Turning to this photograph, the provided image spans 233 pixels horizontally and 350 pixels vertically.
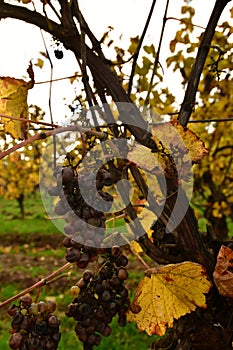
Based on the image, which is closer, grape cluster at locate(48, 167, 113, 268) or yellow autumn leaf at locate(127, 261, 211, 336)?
grape cluster at locate(48, 167, 113, 268)

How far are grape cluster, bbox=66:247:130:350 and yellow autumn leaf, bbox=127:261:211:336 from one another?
0.09m

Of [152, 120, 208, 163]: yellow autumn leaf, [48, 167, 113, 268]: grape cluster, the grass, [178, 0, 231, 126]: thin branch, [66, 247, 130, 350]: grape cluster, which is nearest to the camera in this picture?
[48, 167, 113, 268]: grape cluster

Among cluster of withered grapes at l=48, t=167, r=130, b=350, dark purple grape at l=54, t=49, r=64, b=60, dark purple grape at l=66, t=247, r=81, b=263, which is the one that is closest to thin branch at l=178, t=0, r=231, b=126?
dark purple grape at l=54, t=49, r=64, b=60

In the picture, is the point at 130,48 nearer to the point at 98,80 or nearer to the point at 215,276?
the point at 98,80

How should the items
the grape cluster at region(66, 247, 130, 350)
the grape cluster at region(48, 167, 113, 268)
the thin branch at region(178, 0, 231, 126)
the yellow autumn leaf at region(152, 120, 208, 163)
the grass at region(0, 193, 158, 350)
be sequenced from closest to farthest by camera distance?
the grape cluster at region(48, 167, 113, 268), the grape cluster at region(66, 247, 130, 350), the yellow autumn leaf at region(152, 120, 208, 163), the thin branch at region(178, 0, 231, 126), the grass at region(0, 193, 158, 350)

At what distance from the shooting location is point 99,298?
1012 mm

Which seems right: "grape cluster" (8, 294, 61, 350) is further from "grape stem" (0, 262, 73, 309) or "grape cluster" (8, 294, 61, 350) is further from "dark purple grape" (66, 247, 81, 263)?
"dark purple grape" (66, 247, 81, 263)

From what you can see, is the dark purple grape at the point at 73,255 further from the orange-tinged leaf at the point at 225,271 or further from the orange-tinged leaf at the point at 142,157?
the orange-tinged leaf at the point at 225,271

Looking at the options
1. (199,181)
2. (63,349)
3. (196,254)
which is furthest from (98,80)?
(199,181)

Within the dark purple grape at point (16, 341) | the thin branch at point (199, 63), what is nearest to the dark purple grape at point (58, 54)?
the thin branch at point (199, 63)

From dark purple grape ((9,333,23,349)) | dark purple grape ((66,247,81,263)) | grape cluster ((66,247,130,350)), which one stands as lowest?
dark purple grape ((9,333,23,349))

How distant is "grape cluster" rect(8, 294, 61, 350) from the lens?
96 centimetres

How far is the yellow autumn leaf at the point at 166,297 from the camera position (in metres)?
1.09

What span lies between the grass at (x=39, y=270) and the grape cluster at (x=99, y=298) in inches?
3.8
